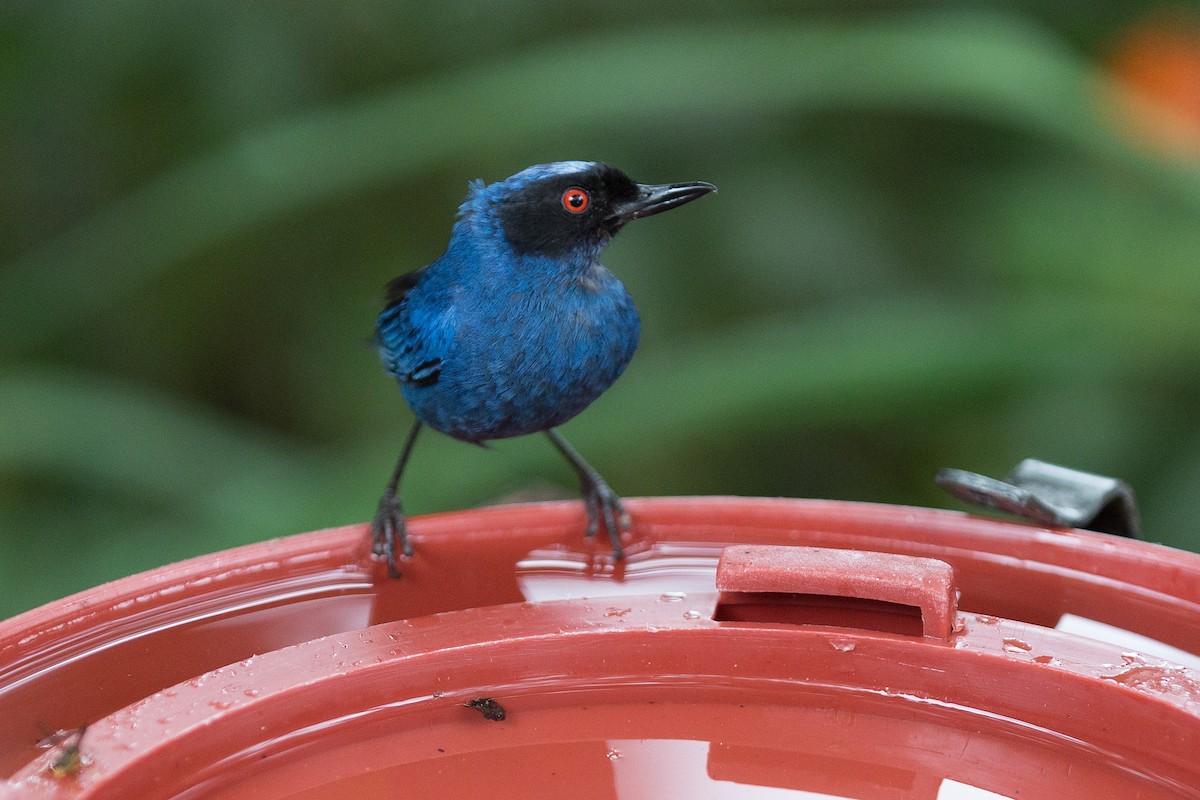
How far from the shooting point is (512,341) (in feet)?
7.88

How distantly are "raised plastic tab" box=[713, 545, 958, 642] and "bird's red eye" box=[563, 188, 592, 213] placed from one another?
86 centimetres

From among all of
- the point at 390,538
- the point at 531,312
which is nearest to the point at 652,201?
the point at 531,312

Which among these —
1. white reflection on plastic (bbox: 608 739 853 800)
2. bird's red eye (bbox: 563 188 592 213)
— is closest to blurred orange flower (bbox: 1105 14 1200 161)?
bird's red eye (bbox: 563 188 592 213)

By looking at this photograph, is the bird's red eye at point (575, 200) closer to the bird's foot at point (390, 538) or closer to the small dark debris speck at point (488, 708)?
the bird's foot at point (390, 538)

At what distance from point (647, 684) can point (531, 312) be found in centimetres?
90

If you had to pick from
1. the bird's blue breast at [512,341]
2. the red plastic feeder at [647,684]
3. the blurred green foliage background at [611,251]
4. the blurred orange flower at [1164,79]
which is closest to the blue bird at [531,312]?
the bird's blue breast at [512,341]

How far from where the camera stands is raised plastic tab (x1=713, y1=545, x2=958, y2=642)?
1713mm

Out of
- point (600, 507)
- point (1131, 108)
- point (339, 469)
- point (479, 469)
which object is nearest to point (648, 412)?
point (479, 469)

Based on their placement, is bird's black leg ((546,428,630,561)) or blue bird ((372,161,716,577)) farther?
blue bird ((372,161,716,577))

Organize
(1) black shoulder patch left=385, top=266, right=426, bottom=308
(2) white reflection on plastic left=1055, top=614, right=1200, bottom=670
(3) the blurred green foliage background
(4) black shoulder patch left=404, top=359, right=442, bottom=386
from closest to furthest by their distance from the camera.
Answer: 1. (2) white reflection on plastic left=1055, top=614, right=1200, bottom=670
2. (4) black shoulder patch left=404, top=359, right=442, bottom=386
3. (1) black shoulder patch left=385, top=266, right=426, bottom=308
4. (3) the blurred green foliage background

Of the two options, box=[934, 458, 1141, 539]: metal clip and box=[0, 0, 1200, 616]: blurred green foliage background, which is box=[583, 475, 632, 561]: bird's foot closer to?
box=[934, 458, 1141, 539]: metal clip

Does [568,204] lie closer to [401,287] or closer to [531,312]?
[531,312]

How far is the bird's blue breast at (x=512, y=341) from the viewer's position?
2.39m

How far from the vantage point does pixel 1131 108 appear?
189 inches
